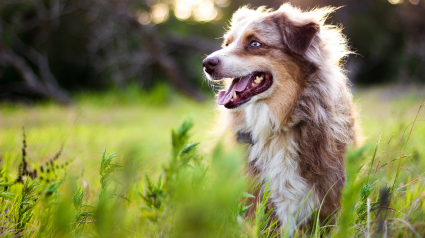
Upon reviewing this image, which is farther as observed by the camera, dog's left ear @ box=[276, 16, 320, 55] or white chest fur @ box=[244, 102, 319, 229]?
dog's left ear @ box=[276, 16, 320, 55]

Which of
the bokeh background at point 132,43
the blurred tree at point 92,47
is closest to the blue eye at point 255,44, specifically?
the bokeh background at point 132,43

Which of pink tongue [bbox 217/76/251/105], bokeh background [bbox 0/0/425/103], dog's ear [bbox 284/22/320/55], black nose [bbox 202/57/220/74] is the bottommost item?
bokeh background [bbox 0/0/425/103]

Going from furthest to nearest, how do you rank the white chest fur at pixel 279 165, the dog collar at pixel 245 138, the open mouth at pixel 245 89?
the open mouth at pixel 245 89
the dog collar at pixel 245 138
the white chest fur at pixel 279 165

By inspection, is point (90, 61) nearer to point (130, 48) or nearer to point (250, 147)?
point (130, 48)

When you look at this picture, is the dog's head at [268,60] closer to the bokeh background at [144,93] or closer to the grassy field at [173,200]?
the bokeh background at [144,93]

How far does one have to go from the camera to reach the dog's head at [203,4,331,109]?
2.48 meters

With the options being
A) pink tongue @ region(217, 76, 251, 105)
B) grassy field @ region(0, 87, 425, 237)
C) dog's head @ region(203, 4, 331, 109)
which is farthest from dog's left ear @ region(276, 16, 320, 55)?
grassy field @ region(0, 87, 425, 237)

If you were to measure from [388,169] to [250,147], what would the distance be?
147cm

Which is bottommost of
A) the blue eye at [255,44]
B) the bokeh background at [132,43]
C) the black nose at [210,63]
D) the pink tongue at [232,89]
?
the bokeh background at [132,43]

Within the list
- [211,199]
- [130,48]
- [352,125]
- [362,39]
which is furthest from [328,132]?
[362,39]

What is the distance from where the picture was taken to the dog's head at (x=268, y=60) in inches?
97.7

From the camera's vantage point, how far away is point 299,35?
97.7 inches

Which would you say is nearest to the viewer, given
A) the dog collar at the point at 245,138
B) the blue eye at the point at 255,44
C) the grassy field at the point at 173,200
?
the grassy field at the point at 173,200

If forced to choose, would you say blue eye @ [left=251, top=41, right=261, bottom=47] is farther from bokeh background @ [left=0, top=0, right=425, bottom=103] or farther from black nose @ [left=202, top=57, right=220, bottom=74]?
bokeh background @ [left=0, top=0, right=425, bottom=103]
